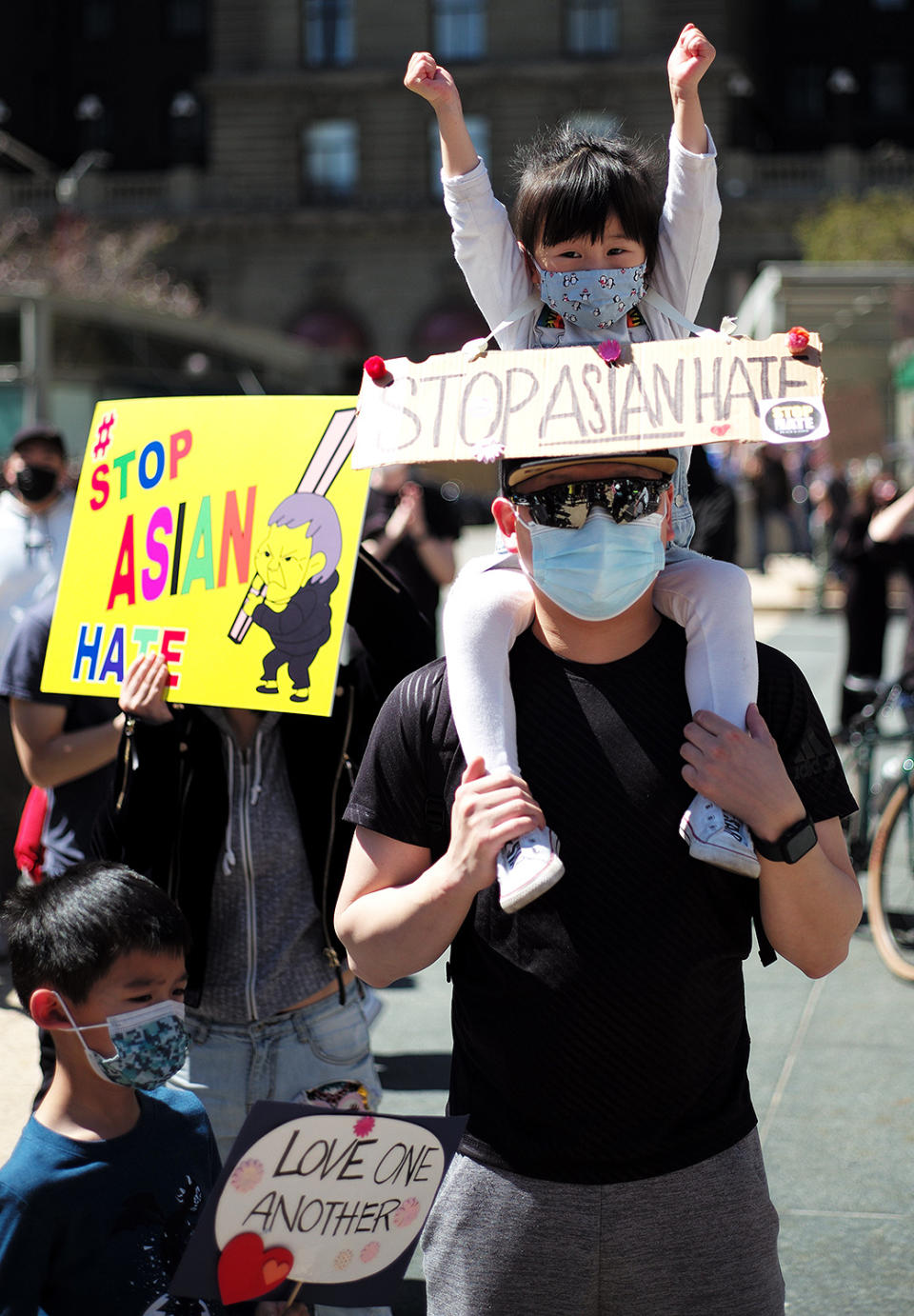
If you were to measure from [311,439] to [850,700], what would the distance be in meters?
6.02

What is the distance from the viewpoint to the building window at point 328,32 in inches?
2012

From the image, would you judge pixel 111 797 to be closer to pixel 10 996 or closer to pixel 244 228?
pixel 10 996

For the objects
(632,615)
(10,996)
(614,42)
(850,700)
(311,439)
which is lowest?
(10,996)

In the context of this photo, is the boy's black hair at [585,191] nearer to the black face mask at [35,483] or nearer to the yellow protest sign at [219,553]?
Answer: the yellow protest sign at [219,553]

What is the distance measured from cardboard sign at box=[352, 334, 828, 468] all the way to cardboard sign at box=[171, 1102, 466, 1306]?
34.8 inches

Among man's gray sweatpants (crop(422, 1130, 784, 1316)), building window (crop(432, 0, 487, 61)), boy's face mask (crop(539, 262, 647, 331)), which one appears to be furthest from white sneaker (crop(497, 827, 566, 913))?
building window (crop(432, 0, 487, 61))

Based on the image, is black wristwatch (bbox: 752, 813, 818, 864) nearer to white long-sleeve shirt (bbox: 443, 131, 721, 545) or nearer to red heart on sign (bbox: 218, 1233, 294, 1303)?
white long-sleeve shirt (bbox: 443, 131, 721, 545)

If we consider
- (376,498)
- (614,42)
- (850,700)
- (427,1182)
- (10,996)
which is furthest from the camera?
(614,42)

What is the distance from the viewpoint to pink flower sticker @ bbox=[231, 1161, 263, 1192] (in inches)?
83.4

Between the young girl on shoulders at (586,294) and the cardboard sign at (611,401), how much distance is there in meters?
0.24

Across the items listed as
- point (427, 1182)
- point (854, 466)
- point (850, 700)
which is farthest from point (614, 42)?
point (427, 1182)

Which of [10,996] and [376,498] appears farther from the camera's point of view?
[376,498]

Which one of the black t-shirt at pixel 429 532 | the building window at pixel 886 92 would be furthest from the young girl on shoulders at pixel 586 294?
the building window at pixel 886 92

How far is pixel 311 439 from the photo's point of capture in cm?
312
